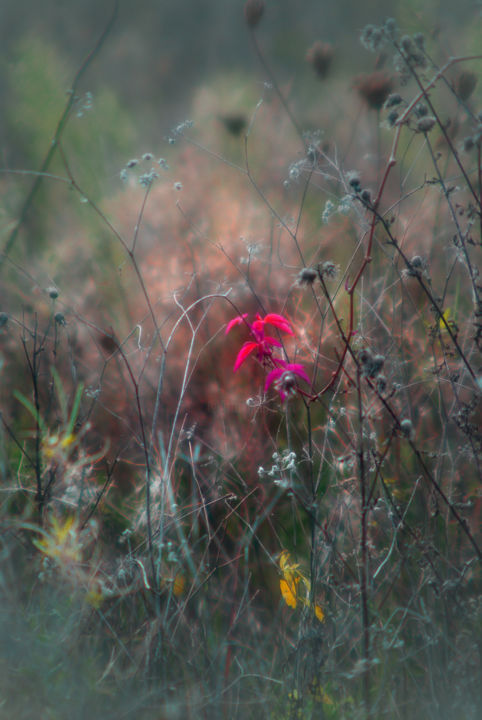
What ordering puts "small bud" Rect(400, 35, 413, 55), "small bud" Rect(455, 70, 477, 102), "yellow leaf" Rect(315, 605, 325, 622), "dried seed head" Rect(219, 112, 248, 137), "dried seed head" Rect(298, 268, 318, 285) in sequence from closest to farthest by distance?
"dried seed head" Rect(298, 268, 318, 285) → "small bud" Rect(400, 35, 413, 55) → "yellow leaf" Rect(315, 605, 325, 622) → "small bud" Rect(455, 70, 477, 102) → "dried seed head" Rect(219, 112, 248, 137)

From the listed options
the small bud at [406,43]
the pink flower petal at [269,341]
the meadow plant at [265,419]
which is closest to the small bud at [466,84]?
the meadow plant at [265,419]

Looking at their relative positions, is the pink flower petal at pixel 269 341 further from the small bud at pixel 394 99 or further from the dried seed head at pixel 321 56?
the dried seed head at pixel 321 56

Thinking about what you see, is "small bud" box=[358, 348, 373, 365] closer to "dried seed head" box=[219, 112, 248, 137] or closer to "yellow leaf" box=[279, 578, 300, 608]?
"yellow leaf" box=[279, 578, 300, 608]

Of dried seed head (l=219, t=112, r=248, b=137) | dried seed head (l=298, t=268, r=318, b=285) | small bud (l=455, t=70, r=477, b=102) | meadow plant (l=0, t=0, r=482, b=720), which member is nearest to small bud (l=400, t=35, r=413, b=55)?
meadow plant (l=0, t=0, r=482, b=720)

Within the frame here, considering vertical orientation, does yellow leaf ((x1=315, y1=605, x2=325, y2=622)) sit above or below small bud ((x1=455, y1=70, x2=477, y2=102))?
below

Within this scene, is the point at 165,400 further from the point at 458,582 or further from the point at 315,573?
the point at 458,582

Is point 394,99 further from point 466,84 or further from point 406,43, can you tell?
point 466,84

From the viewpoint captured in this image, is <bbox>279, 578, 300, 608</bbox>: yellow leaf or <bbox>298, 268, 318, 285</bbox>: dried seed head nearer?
<bbox>298, 268, 318, 285</bbox>: dried seed head

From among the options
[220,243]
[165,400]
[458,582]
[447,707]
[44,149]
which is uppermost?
[44,149]

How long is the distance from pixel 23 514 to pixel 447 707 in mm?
1007

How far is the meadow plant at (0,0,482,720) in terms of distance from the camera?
2.93 ft

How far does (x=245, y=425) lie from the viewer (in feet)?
4.47

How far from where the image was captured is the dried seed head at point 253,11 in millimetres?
1347

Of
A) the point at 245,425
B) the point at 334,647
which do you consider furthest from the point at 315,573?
the point at 245,425
